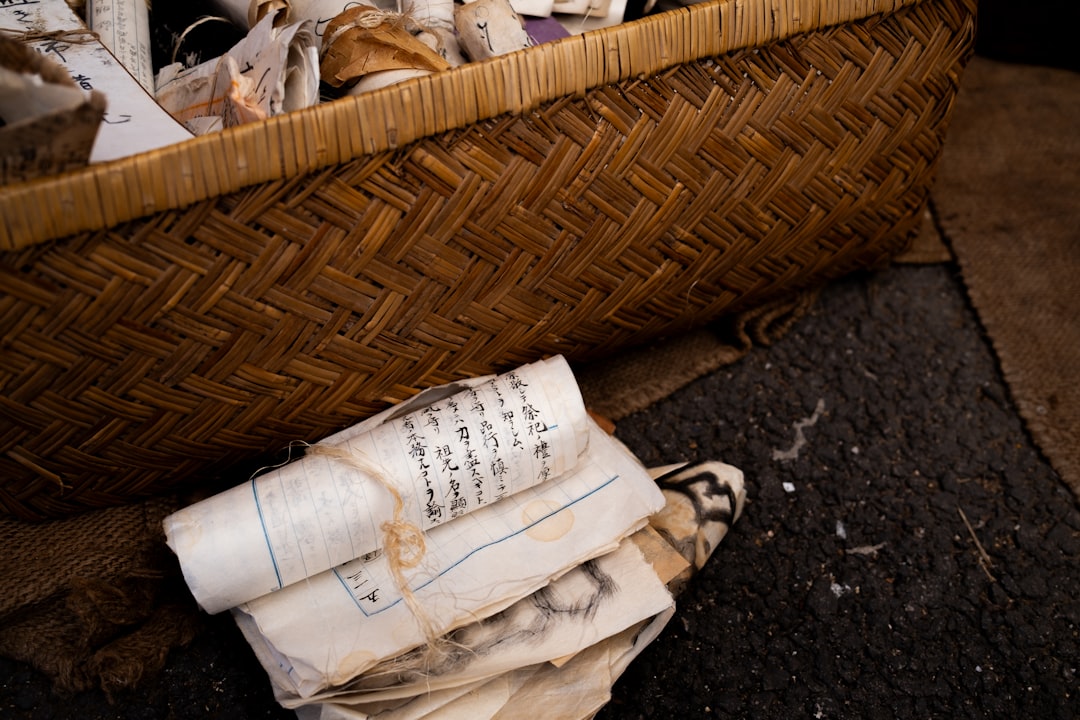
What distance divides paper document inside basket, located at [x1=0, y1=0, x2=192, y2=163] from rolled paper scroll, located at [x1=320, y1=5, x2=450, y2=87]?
0.15 meters

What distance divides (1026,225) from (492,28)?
2.85 feet

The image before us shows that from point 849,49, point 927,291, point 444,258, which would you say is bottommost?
point 927,291

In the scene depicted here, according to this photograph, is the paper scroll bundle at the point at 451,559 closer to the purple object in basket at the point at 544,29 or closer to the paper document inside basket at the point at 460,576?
the paper document inside basket at the point at 460,576

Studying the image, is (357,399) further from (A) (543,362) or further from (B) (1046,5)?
(B) (1046,5)

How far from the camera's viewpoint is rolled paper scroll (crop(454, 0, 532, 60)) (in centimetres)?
81

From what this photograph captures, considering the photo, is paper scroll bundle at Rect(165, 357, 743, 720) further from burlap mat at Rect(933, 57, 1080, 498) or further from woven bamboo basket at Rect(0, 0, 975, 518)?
burlap mat at Rect(933, 57, 1080, 498)

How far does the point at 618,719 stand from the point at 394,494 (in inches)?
11.0

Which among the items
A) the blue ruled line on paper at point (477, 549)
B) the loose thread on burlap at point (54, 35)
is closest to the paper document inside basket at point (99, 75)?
the loose thread on burlap at point (54, 35)

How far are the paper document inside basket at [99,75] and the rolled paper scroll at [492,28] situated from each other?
28 centimetres

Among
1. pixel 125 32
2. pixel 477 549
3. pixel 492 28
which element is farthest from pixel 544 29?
pixel 477 549

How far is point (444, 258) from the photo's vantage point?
747mm

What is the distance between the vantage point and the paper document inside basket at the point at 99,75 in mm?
675

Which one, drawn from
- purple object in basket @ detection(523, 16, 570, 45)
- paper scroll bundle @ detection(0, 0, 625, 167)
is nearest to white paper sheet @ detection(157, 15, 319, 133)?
paper scroll bundle @ detection(0, 0, 625, 167)

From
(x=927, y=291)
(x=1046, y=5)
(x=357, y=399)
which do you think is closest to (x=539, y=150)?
(x=357, y=399)
